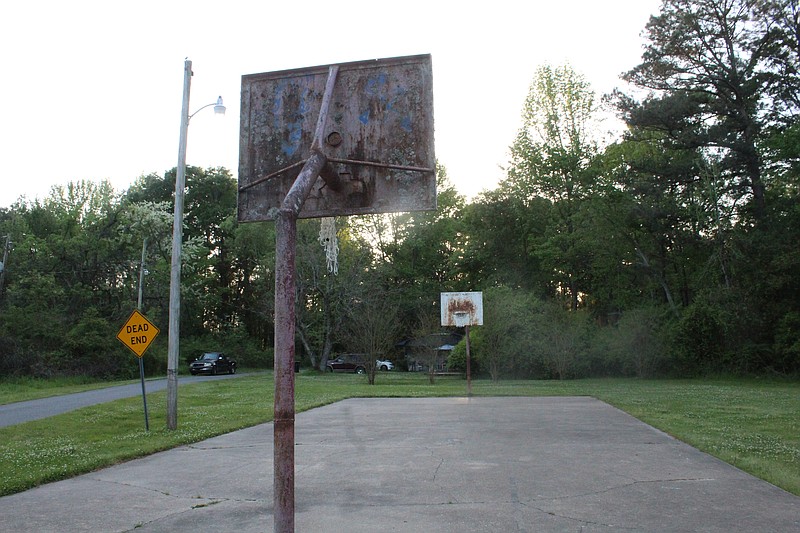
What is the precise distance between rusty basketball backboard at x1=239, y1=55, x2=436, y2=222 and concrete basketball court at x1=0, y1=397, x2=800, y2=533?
2954 millimetres

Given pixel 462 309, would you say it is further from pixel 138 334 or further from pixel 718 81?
pixel 718 81

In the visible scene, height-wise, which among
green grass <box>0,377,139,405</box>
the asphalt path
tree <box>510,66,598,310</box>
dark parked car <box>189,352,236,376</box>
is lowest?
the asphalt path

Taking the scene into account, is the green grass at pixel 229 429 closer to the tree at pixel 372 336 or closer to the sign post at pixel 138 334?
the sign post at pixel 138 334

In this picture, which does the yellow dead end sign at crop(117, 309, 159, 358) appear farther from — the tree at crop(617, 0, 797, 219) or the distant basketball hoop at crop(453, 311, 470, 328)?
the tree at crop(617, 0, 797, 219)

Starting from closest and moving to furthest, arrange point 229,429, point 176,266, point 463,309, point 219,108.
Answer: point 229,429, point 176,266, point 219,108, point 463,309

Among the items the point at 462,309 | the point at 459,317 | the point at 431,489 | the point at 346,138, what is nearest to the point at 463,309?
the point at 462,309

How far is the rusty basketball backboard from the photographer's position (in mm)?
4363

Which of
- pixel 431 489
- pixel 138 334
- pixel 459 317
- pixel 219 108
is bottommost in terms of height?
pixel 431 489

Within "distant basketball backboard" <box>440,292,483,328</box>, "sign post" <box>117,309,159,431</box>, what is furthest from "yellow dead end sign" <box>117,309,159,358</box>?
"distant basketball backboard" <box>440,292,483,328</box>

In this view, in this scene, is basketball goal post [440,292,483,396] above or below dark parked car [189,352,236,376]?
above

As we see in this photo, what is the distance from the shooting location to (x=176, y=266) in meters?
13.1

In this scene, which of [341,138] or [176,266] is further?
[176,266]

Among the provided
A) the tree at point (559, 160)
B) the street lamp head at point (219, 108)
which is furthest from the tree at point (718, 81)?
the street lamp head at point (219, 108)

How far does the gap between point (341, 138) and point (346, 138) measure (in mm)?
35
